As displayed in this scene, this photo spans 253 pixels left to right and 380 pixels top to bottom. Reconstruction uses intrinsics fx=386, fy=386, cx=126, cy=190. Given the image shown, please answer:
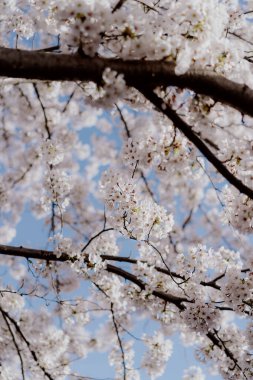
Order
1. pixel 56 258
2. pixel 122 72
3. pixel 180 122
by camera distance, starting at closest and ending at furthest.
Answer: pixel 122 72, pixel 180 122, pixel 56 258

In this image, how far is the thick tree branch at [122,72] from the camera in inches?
79.8

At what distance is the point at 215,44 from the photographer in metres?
2.33

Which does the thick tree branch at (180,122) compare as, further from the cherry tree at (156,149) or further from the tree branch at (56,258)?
the tree branch at (56,258)

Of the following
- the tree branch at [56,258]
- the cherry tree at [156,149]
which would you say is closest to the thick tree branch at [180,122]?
the cherry tree at [156,149]

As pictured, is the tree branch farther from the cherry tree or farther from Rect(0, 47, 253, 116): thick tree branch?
Rect(0, 47, 253, 116): thick tree branch

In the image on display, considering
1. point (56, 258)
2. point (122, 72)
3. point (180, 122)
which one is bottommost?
point (180, 122)

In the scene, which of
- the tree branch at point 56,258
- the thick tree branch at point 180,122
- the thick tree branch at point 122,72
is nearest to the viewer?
the thick tree branch at point 122,72

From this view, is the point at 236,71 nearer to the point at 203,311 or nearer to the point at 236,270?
the point at 236,270

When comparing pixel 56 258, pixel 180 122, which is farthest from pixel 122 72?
pixel 56 258

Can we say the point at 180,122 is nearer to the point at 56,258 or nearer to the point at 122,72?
the point at 122,72

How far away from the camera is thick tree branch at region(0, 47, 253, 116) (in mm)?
2027

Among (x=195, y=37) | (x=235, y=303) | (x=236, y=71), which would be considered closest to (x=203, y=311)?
(x=235, y=303)

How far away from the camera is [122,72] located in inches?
81.7

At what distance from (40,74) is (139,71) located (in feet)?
1.74
